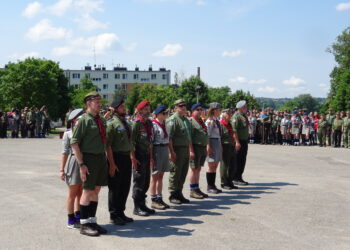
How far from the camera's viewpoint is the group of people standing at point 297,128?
81.0 ft

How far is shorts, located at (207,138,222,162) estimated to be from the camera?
9.84 metres

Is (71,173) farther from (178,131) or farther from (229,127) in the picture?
(229,127)

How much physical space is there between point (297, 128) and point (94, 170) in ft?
68.9

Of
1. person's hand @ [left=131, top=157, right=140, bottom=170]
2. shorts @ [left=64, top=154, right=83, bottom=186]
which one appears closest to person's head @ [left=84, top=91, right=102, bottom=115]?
shorts @ [left=64, top=154, right=83, bottom=186]

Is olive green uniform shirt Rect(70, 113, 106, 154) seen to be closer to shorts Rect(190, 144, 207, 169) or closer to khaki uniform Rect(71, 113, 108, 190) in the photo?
khaki uniform Rect(71, 113, 108, 190)

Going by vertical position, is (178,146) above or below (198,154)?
above

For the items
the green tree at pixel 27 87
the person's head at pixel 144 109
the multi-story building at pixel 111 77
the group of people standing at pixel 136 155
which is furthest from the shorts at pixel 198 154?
the multi-story building at pixel 111 77

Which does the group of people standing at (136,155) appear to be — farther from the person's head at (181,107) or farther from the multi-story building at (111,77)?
the multi-story building at (111,77)

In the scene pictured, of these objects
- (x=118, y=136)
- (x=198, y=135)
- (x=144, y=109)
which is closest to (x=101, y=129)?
(x=118, y=136)

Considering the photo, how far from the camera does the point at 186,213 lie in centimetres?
787

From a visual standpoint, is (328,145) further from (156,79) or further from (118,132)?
(156,79)

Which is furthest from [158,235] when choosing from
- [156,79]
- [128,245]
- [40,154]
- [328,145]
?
[156,79]

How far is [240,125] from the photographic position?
11047 mm

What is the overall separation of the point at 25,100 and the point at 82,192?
44040 mm
